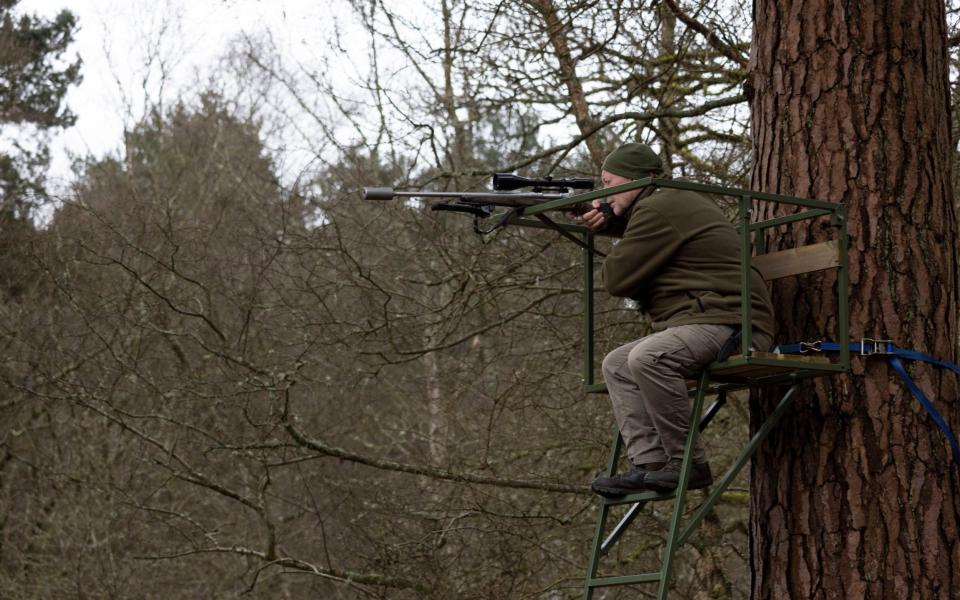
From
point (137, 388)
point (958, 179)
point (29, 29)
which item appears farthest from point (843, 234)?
point (29, 29)


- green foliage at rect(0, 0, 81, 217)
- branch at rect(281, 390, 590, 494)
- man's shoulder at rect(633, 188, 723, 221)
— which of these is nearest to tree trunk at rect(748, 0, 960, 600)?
man's shoulder at rect(633, 188, 723, 221)

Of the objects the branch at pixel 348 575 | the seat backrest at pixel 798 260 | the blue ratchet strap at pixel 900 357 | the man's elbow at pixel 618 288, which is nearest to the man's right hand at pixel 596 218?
the man's elbow at pixel 618 288

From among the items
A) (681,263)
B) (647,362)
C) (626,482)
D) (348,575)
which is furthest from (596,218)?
(348,575)

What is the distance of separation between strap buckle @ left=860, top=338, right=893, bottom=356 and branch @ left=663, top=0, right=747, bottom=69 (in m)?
2.63

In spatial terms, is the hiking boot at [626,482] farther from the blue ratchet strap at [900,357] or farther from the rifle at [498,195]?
the rifle at [498,195]

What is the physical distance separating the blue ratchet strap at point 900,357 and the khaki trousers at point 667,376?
0.24m

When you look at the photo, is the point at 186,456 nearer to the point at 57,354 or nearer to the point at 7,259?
the point at 57,354

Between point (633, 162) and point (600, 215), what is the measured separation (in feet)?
0.82

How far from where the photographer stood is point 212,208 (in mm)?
20766

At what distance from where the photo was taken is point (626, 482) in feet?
15.5

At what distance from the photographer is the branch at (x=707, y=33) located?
6.89m

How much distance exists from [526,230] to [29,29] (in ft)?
53.0

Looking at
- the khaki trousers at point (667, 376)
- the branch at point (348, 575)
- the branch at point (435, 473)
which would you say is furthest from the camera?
the branch at point (348, 575)

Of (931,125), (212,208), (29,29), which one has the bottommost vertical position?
(931,125)
